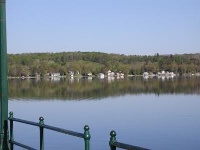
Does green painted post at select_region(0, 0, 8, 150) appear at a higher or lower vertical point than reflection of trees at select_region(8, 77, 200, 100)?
higher

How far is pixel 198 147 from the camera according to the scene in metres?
26.0

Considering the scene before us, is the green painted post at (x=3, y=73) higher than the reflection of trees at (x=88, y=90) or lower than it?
higher

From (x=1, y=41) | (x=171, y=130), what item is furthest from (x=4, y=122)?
(x=171, y=130)

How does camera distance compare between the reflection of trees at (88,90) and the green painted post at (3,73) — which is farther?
the reflection of trees at (88,90)

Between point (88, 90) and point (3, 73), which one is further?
point (88, 90)

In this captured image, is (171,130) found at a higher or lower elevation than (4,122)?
lower

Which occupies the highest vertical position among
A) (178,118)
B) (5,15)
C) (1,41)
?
(5,15)

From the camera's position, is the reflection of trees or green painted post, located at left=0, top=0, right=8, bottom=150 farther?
the reflection of trees

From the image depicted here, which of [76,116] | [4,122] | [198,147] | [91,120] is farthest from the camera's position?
[76,116]

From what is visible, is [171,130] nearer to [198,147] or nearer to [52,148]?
[198,147]

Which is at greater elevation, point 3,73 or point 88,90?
point 3,73

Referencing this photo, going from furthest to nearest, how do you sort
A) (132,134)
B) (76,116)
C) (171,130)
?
(76,116) < (171,130) < (132,134)

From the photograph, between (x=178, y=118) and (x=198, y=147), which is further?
(x=178, y=118)

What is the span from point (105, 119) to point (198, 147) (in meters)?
14.5
